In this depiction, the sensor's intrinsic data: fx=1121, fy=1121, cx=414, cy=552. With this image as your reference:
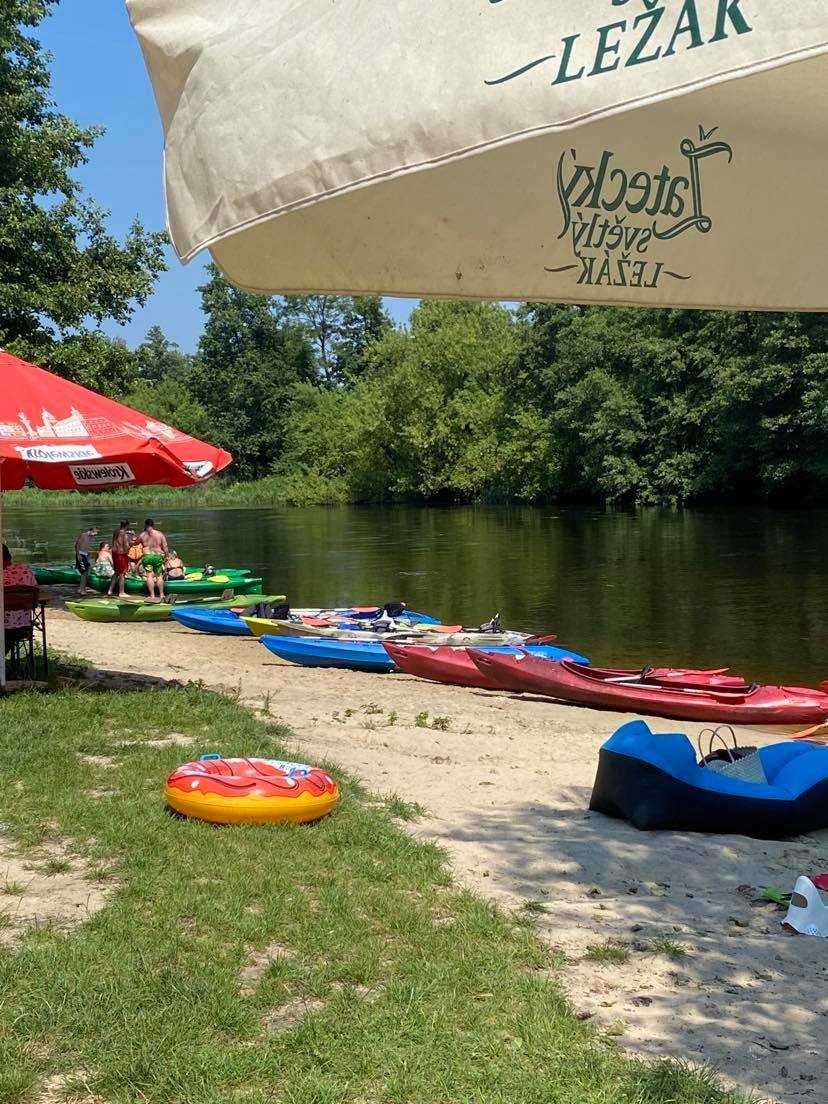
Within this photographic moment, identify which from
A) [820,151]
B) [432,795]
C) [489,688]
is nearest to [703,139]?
[820,151]

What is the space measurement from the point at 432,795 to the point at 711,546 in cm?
2694

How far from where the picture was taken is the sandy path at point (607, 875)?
3822mm

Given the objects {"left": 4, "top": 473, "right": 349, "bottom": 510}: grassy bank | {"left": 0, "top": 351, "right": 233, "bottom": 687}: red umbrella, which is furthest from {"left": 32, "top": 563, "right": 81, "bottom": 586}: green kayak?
{"left": 4, "top": 473, "right": 349, "bottom": 510}: grassy bank

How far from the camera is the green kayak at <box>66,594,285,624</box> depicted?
60.7 feet

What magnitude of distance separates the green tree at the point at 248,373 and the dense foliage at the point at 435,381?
16 cm

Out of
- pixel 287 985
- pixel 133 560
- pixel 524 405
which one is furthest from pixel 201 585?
pixel 524 405

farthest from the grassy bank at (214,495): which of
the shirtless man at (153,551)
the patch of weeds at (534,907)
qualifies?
the patch of weeds at (534,907)

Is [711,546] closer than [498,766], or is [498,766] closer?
[498,766]

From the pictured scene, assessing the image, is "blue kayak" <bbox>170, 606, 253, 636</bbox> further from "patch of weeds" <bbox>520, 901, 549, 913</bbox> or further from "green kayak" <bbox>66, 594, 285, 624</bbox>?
"patch of weeds" <bbox>520, 901, 549, 913</bbox>

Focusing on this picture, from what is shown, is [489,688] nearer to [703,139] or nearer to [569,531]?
[703,139]

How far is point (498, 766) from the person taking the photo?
8.42 meters

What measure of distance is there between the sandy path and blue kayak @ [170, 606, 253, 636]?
19.4 ft

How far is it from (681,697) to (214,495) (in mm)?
65461

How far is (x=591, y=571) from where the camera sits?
27266 mm
